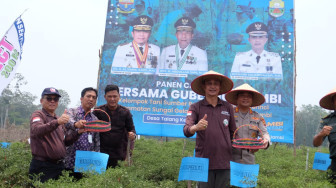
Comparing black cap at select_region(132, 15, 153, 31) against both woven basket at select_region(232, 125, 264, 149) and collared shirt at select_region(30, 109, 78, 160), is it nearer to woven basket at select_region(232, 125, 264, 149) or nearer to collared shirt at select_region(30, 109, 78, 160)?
collared shirt at select_region(30, 109, 78, 160)

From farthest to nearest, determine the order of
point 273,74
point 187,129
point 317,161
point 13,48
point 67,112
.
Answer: point 273,74 < point 13,48 < point 317,161 < point 67,112 < point 187,129

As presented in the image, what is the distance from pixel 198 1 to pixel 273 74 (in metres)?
2.76

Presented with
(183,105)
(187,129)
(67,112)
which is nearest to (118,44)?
(183,105)

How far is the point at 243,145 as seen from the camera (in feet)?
10.2

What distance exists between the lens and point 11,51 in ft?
19.3

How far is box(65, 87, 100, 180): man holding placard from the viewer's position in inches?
144

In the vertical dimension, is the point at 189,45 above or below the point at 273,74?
above

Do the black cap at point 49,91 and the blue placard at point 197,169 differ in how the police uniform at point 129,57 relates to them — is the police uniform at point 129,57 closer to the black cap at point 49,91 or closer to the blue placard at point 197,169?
the black cap at point 49,91

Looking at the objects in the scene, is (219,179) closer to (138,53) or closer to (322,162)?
(322,162)

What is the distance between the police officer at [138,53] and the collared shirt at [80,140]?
→ 13.2 ft

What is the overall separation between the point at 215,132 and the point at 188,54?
4731 millimetres

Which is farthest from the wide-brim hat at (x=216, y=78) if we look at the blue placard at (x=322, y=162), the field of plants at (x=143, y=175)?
the blue placard at (x=322, y=162)

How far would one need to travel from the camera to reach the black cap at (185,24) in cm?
791

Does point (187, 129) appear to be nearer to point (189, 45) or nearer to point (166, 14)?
point (189, 45)
